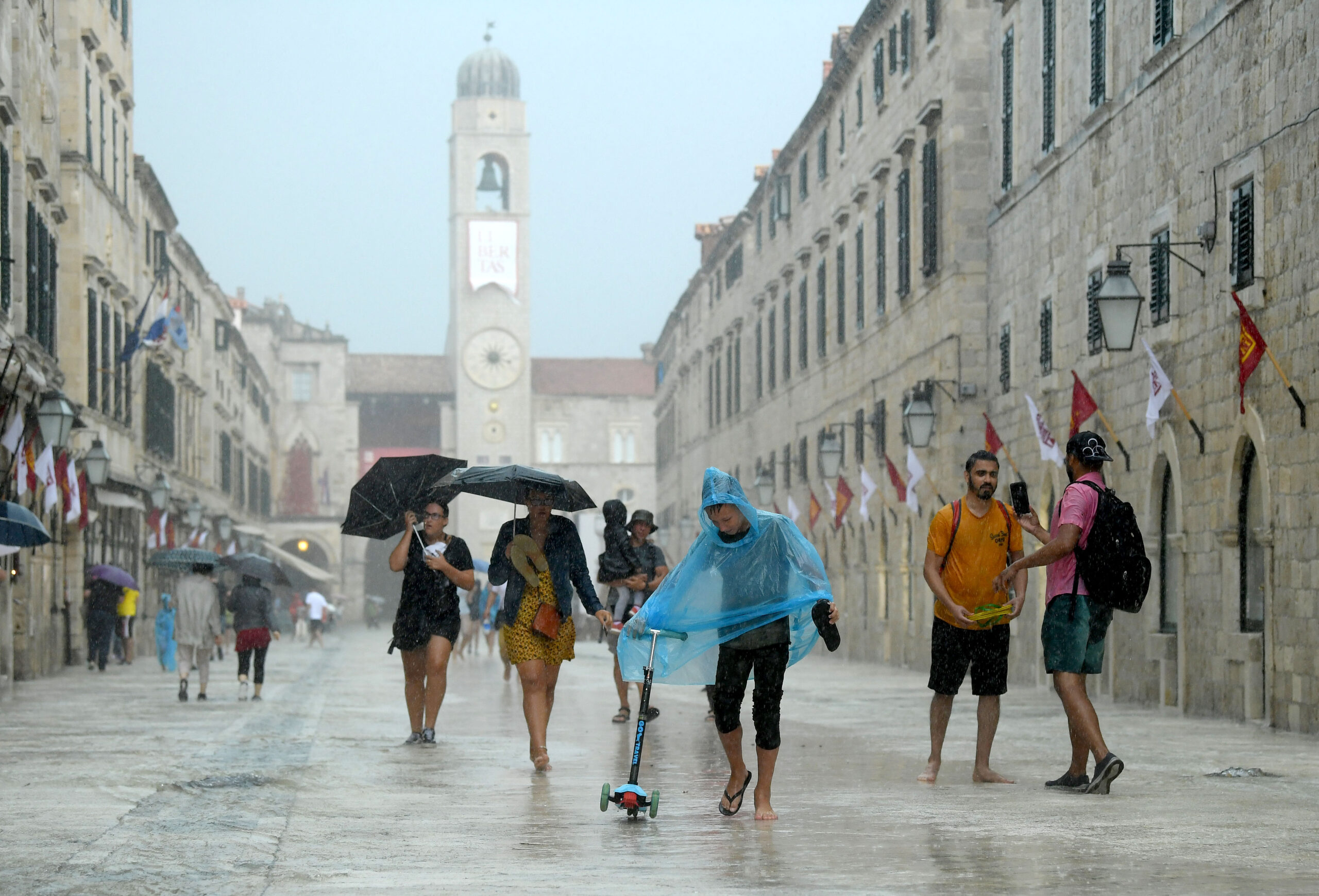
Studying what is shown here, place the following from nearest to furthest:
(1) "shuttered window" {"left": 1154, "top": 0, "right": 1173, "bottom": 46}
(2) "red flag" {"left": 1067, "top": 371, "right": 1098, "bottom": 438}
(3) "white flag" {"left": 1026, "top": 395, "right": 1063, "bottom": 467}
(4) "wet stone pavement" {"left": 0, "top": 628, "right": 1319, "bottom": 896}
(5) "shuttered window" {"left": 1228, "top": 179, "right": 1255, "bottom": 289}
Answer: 1. (4) "wet stone pavement" {"left": 0, "top": 628, "right": 1319, "bottom": 896}
2. (5) "shuttered window" {"left": 1228, "top": 179, "right": 1255, "bottom": 289}
3. (1) "shuttered window" {"left": 1154, "top": 0, "right": 1173, "bottom": 46}
4. (2) "red flag" {"left": 1067, "top": 371, "right": 1098, "bottom": 438}
5. (3) "white flag" {"left": 1026, "top": 395, "right": 1063, "bottom": 467}

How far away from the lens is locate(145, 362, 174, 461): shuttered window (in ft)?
140

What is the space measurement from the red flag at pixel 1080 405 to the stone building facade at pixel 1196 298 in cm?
50

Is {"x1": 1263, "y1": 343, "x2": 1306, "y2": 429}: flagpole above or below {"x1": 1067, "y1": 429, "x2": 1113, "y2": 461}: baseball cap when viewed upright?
above

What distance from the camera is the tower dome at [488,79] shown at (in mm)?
105375

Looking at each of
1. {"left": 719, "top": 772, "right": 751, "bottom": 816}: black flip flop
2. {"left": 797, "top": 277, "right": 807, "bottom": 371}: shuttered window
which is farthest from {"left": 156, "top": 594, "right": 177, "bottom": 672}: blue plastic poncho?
{"left": 719, "top": 772, "right": 751, "bottom": 816}: black flip flop

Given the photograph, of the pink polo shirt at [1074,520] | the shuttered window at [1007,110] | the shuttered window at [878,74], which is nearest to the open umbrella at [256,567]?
the shuttered window at [1007,110]

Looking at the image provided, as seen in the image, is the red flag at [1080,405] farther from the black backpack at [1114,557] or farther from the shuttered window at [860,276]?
the shuttered window at [860,276]

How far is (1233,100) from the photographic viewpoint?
1677 cm

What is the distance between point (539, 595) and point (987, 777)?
2.88 m

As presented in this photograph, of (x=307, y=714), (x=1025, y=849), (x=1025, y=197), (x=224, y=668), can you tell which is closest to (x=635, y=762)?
(x=1025, y=849)

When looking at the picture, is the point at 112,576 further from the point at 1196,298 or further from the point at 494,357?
the point at 494,357

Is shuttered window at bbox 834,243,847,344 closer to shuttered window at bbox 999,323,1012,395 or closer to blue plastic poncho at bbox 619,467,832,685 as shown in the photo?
shuttered window at bbox 999,323,1012,395

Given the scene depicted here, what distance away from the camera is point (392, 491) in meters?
13.9

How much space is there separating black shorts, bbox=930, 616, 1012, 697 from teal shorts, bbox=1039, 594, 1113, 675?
0.41 metres
